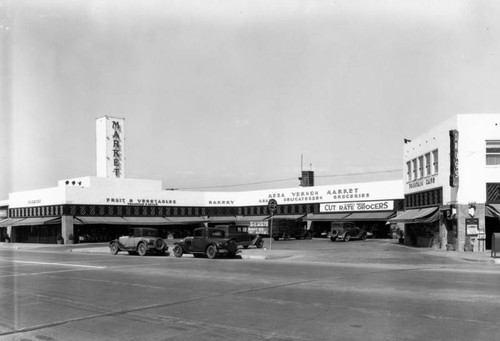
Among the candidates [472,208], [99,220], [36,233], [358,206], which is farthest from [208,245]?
[36,233]

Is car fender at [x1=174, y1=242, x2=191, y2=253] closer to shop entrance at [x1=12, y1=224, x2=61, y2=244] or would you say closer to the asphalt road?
the asphalt road

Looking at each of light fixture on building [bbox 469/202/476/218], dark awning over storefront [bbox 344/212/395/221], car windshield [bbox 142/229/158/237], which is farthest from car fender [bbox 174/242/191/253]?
dark awning over storefront [bbox 344/212/395/221]

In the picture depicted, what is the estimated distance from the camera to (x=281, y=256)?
85.5ft

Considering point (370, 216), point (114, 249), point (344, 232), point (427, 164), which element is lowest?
point (344, 232)

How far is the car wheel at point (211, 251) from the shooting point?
25.0 meters

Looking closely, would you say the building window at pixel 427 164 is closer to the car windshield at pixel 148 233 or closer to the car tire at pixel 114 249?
the car windshield at pixel 148 233

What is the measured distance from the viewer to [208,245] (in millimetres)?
25406

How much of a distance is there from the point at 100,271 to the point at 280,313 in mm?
11206

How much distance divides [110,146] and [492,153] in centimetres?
3784

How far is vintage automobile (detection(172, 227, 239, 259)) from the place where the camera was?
2498 cm

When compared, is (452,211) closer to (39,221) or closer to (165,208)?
(165,208)

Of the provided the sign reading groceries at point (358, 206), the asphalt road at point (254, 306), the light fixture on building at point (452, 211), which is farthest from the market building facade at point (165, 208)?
the asphalt road at point (254, 306)

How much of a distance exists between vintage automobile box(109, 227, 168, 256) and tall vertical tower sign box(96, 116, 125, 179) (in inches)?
981

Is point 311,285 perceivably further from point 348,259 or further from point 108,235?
point 108,235
